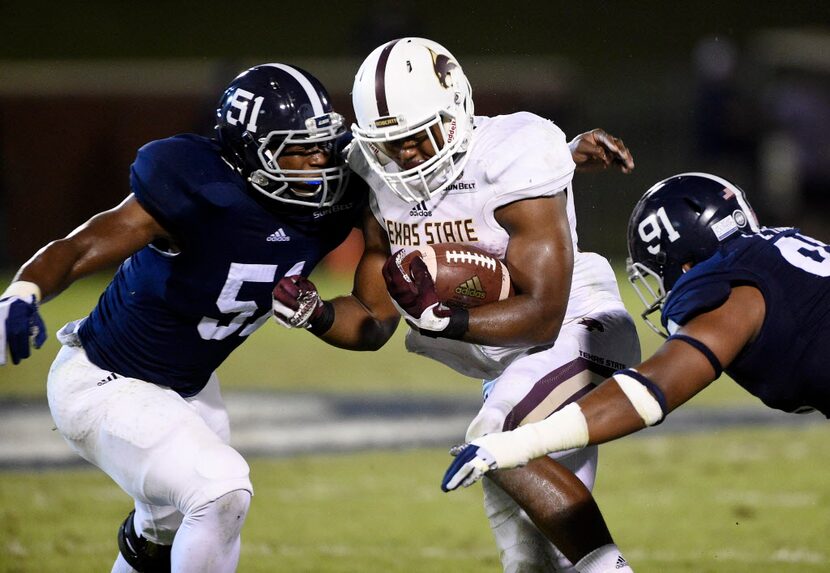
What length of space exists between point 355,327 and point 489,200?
57 cm

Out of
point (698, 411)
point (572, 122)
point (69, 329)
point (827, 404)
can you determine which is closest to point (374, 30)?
point (572, 122)

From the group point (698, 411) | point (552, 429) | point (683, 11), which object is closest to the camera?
point (552, 429)

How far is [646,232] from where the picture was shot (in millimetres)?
3191

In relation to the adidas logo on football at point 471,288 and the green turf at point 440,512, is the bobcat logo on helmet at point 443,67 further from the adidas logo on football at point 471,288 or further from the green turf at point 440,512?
the green turf at point 440,512

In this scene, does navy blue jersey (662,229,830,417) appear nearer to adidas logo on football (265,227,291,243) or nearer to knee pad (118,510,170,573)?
adidas logo on football (265,227,291,243)

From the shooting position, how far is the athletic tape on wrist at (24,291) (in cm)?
300

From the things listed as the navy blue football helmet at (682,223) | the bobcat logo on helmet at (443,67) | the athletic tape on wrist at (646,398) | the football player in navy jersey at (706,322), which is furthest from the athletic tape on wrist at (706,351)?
the bobcat logo on helmet at (443,67)

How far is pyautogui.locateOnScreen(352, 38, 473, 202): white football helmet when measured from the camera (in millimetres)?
3254

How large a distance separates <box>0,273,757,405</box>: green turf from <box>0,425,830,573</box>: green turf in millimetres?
1463

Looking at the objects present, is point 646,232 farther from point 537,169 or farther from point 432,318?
point 432,318

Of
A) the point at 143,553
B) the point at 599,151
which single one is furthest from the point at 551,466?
the point at 143,553

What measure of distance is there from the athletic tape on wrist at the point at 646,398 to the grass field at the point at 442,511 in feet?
5.36

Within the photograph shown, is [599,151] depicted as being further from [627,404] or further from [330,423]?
[330,423]

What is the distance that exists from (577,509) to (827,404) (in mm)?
702
